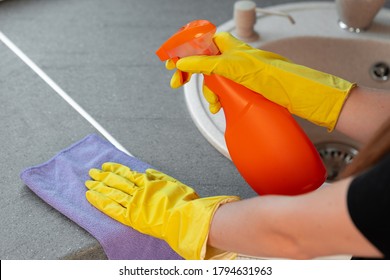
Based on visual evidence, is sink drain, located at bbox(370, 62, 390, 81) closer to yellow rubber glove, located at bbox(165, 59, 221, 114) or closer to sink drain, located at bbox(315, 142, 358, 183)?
sink drain, located at bbox(315, 142, 358, 183)

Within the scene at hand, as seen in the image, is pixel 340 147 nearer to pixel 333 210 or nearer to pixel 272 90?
pixel 272 90

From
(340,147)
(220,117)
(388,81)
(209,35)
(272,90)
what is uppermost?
(209,35)

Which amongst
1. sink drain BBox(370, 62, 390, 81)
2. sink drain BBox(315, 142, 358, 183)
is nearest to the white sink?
sink drain BBox(370, 62, 390, 81)

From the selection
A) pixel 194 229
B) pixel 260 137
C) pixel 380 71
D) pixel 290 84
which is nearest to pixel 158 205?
pixel 194 229

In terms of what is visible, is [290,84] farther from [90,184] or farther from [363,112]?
[90,184]

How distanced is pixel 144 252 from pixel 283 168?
32 centimetres

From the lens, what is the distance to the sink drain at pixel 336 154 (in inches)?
76.5

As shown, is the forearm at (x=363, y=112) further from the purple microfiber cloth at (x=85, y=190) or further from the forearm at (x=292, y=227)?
the purple microfiber cloth at (x=85, y=190)

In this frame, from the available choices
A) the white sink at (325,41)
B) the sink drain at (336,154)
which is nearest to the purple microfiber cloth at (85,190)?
the white sink at (325,41)

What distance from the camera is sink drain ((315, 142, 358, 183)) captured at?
1.94 m

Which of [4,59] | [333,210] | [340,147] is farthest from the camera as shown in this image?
[340,147]

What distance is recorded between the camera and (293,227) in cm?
90

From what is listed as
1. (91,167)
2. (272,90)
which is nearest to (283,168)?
(272,90)

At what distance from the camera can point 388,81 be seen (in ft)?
6.07
